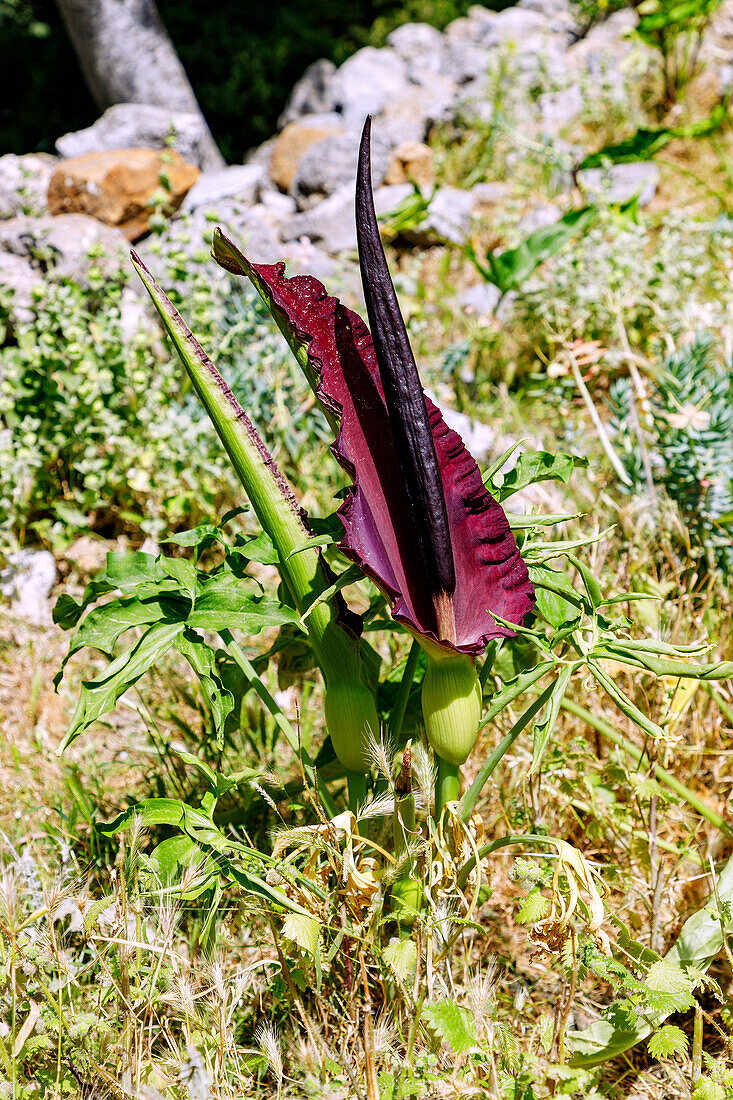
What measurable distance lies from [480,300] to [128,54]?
2720mm

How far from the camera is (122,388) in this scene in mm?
2424

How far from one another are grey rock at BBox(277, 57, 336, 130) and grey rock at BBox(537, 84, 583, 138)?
4.08ft

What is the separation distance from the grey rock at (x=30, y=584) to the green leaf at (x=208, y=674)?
4.57ft

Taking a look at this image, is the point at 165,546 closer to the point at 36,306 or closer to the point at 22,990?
the point at 36,306

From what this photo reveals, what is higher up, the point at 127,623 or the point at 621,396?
the point at 127,623

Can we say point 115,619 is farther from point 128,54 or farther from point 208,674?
point 128,54

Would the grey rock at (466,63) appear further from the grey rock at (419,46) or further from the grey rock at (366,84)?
the grey rock at (366,84)

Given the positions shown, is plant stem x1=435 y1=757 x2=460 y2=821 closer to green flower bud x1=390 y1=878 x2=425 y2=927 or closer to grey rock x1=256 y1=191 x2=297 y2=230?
green flower bud x1=390 y1=878 x2=425 y2=927

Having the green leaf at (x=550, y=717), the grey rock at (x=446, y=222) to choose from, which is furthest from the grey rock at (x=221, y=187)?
the green leaf at (x=550, y=717)

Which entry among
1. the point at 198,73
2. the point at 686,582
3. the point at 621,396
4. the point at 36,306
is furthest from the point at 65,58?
the point at 686,582

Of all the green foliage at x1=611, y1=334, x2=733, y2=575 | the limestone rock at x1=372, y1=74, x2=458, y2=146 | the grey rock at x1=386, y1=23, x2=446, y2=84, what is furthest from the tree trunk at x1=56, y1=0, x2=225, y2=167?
the green foliage at x1=611, y1=334, x2=733, y2=575

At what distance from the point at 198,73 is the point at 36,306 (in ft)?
13.9

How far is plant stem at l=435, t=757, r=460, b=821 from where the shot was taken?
1038mm

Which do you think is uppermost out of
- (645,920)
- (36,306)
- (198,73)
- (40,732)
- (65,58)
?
(65,58)
